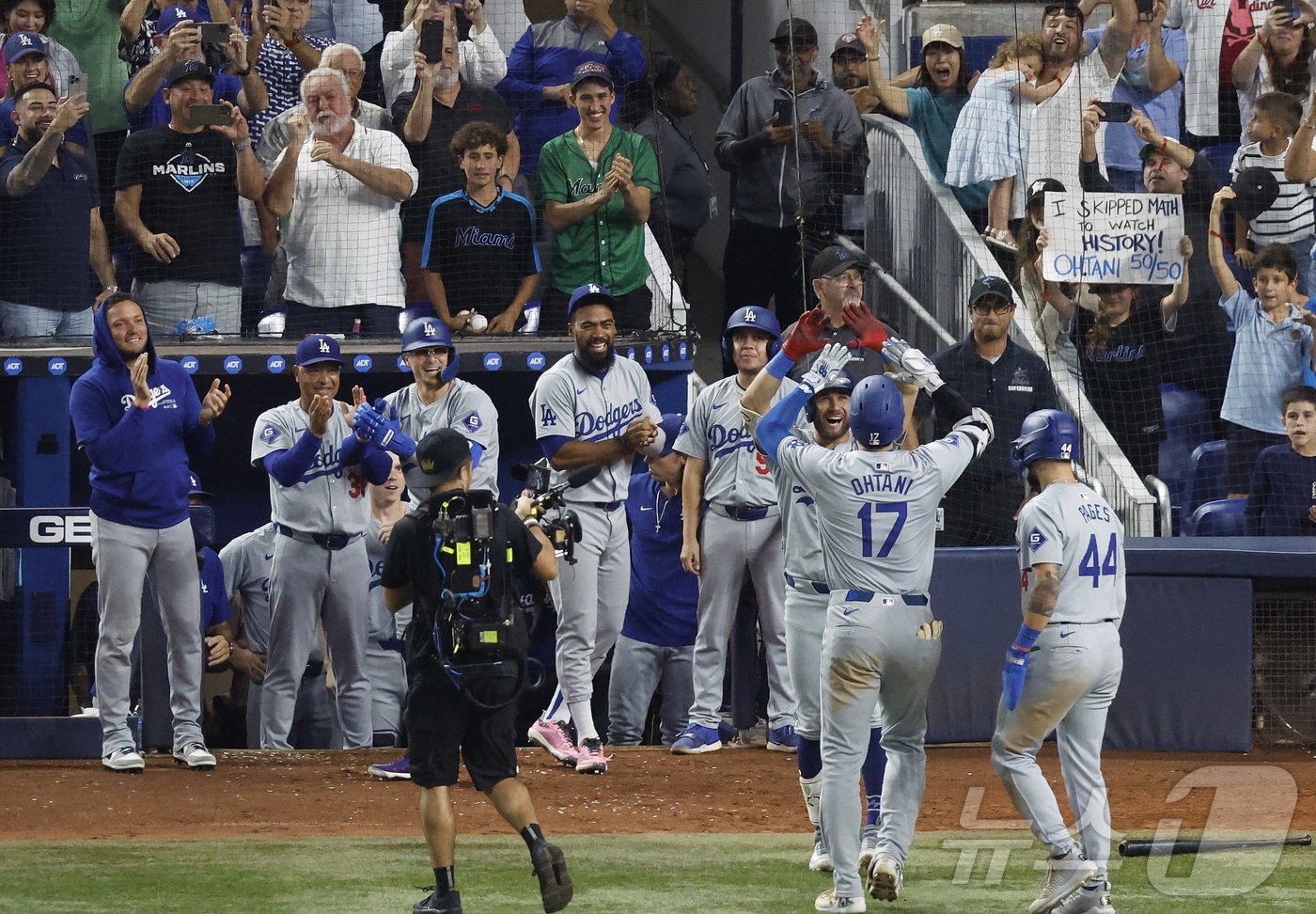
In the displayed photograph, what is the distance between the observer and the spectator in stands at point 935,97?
1188 cm

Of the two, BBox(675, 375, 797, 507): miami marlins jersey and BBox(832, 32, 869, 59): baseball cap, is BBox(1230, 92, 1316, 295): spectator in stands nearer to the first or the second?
BBox(832, 32, 869, 59): baseball cap

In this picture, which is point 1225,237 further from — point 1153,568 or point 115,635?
point 115,635

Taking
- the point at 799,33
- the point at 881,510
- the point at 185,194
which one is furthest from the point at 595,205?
the point at 881,510

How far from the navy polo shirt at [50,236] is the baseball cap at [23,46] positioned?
53 cm

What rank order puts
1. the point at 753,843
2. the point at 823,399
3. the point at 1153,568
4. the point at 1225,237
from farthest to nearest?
the point at 1225,237, the point at 1153,568, the point at 753,843, the point at 823,399

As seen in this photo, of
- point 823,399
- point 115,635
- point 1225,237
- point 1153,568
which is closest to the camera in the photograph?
point 823,399

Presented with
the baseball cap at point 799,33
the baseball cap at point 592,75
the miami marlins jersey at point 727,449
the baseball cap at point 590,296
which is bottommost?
the miami marlins jersey at point 727,449

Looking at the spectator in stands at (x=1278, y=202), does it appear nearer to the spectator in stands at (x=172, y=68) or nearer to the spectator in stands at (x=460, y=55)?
the spectator in stands at (x=460, y=55)

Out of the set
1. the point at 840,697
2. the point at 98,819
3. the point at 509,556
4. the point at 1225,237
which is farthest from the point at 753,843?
the point at 1225,237

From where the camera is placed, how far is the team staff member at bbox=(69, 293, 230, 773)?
8.22 metres

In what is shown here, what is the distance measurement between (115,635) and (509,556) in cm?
320

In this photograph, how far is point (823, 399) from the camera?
643cm

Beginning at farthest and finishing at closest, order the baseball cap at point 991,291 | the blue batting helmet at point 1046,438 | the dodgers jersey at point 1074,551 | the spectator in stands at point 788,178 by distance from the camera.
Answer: the spectator in stands at point 788,178 < the baseball cap at point 991,291 < the blue batting helmet at point 1046,438 < the dodgers jersey at point 1074,551

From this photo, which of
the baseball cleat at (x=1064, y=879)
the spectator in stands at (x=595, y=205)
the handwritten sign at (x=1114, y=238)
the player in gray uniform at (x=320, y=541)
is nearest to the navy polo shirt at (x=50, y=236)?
the player in gray uniform at (x=320, y=541)
